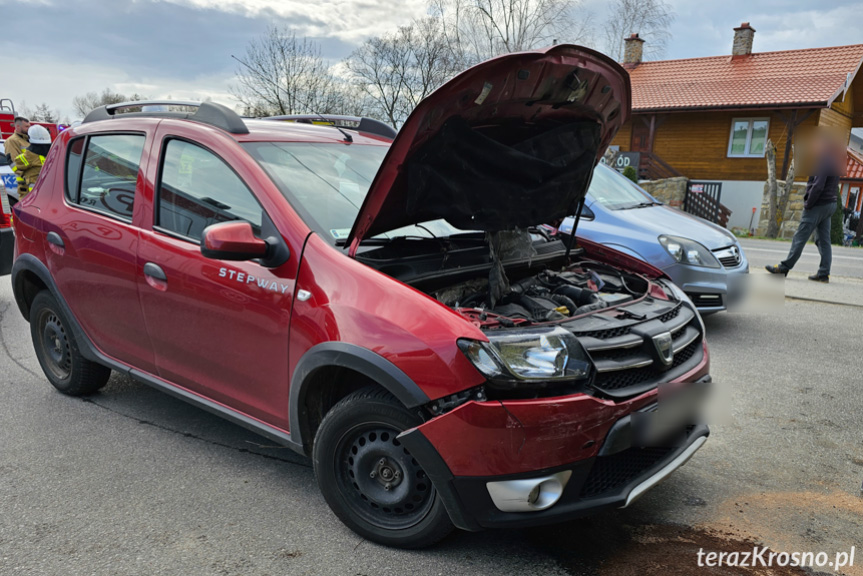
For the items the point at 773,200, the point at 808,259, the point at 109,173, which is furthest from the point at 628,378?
the point at 773,200

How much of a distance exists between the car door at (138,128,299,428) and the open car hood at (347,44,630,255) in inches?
21.1

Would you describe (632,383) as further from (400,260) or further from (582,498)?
(400,260)

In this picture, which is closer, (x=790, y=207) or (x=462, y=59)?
(x=790, y=207)

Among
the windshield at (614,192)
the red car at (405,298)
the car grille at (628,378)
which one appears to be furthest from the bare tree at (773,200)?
the car grille at (628,378)

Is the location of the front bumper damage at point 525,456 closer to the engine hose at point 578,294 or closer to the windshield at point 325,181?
the engine hose at point 578,294

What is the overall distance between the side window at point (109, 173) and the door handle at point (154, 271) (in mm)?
390

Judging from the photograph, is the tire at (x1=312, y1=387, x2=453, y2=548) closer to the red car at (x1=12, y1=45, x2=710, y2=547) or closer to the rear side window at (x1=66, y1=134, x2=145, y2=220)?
the red car at (x1=12, y1=45, x2=710, y2=547)

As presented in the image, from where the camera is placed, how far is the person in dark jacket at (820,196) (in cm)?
791

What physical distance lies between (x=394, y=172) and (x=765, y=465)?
262cm

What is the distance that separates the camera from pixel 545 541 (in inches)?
107

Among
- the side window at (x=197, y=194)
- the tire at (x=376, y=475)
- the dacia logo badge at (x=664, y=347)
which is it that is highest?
the side window at (x=197, y=194)

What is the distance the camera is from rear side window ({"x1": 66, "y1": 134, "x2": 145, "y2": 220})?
11.7 feet

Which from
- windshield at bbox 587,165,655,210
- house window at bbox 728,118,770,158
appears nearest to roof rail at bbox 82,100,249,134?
windshield at bbox 587,165,655,210

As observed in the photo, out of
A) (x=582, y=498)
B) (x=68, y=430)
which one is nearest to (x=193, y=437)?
(x=68, y=430)
